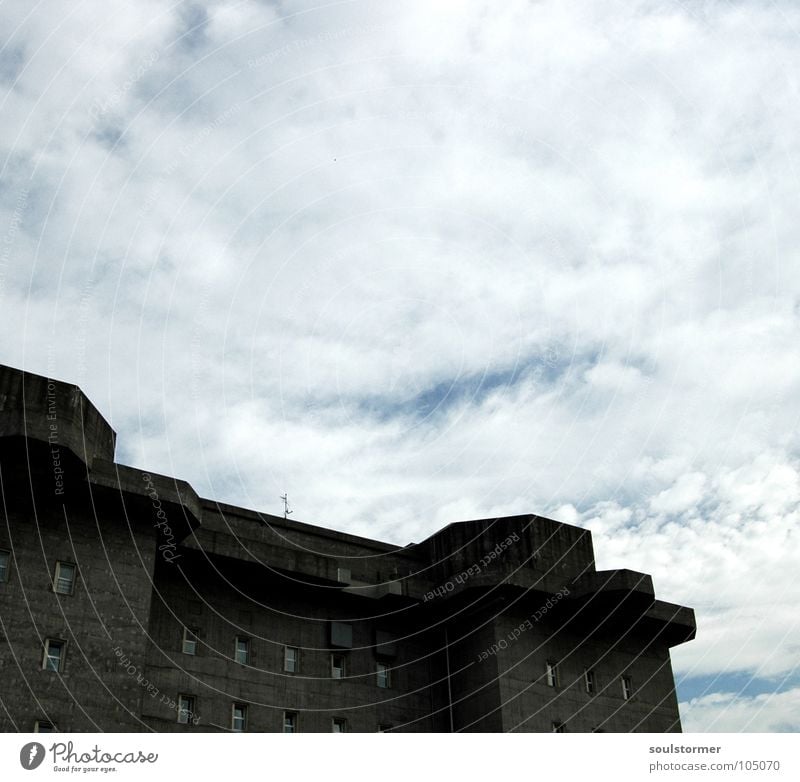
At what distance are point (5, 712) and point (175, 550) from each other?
1099 cm

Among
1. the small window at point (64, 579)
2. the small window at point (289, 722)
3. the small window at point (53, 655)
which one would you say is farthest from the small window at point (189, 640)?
the small window at point (53, 655)

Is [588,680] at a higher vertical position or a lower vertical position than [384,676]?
lower

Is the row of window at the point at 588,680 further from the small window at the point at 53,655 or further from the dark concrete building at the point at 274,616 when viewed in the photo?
the small window at the point at 53,655

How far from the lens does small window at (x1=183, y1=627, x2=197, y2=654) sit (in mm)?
45469

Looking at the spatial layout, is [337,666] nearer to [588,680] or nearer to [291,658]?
[291,658]

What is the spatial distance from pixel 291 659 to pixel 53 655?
1316cm

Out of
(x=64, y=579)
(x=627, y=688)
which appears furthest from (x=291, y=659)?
(x=627, y=688)

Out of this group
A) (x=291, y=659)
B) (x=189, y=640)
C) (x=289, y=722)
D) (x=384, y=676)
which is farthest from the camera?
(x=384, y=676)

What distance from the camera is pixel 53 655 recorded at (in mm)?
38500
